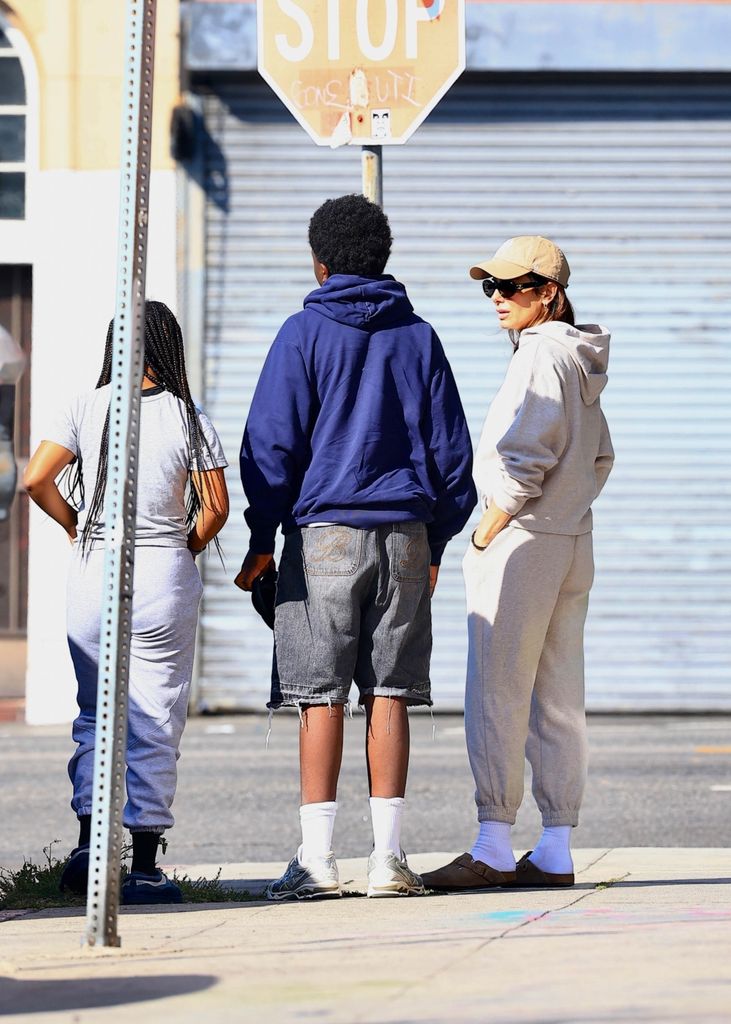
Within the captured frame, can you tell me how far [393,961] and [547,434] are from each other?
1.82 meters

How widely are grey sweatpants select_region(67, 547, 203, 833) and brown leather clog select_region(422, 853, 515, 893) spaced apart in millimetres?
753

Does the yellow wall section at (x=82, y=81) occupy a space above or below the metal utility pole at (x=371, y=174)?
above

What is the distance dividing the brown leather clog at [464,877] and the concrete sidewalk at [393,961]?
102 millimetres

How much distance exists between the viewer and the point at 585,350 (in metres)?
5.23

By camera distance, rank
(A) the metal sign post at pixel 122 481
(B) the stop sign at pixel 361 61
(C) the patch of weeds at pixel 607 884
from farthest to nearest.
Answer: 1. (B) the stop sign at pixel 361 61
2. (C) the patch of weeds at pixel 607 884
3. (A) the metal sign post at pixel 122 481

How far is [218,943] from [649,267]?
8.41 m

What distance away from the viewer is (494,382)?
11898mm

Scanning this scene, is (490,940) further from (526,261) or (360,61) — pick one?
(360,61)

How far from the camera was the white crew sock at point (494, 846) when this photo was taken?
16.9 feet

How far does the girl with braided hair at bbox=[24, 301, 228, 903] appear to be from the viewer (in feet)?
16.9

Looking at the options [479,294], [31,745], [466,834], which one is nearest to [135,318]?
[466,834]

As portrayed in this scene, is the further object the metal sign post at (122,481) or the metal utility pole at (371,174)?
the metal utility pole at (371,174)

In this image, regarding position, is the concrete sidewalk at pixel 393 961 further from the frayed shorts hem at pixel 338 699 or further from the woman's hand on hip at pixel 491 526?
the woman's hand on hip at pixel 491 526

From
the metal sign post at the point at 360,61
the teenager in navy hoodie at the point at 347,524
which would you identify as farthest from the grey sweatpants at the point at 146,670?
the metal sign post at the point at 360,61
